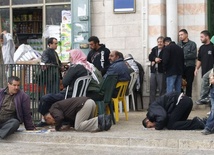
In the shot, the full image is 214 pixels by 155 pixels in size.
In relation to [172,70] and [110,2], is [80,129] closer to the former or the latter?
[172,70]

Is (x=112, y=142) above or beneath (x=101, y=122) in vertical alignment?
beneath

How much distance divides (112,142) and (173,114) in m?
1.34

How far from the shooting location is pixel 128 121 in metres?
12.9

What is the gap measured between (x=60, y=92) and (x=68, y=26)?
4436mm

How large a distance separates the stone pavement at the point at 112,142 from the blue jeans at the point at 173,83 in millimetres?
2269

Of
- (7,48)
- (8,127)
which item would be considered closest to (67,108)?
(8,127)

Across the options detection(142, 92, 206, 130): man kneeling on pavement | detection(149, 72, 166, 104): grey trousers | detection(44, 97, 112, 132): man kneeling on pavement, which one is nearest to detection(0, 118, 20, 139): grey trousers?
detection(44, 97, 112, 132): man kneeling on pavement

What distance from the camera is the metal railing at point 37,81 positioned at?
483 inches

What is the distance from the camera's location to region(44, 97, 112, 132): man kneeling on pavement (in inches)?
438

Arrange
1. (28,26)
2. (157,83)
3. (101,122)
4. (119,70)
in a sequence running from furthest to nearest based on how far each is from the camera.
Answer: (28,26)
(157,83)
(119,70)
(101,122)

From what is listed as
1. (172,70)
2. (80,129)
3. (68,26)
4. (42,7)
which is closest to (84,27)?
(68,26)

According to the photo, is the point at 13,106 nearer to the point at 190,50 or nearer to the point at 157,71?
the point at 157,71

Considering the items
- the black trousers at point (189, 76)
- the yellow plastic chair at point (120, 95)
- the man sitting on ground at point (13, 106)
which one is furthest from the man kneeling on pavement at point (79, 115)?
the black trousers at point (189, 76)

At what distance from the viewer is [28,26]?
1731cm
